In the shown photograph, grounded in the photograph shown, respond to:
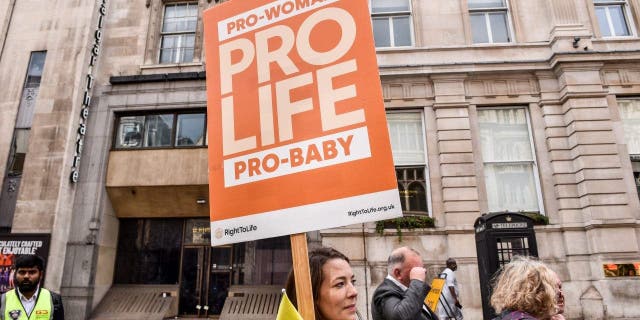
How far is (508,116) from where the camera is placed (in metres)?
12.2

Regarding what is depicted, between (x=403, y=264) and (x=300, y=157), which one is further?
(x=403, y=264)

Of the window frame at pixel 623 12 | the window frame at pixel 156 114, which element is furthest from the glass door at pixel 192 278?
the window frame at pixel 623 12

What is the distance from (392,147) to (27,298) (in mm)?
9795

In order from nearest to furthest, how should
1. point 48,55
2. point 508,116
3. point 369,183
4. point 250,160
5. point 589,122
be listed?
1. point 369,183
2. point 250,160
3. point 589,122
4. point 508,116
5. point 48,55

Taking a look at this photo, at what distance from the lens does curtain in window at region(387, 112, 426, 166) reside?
12.0 metres

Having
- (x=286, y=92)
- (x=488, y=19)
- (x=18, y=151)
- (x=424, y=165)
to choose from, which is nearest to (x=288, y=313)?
(x=286, y=92)

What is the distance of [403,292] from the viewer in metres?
3.97

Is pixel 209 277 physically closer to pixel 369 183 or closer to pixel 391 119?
pixel 391 119

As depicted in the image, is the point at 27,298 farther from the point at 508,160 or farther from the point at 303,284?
the point at 508,160

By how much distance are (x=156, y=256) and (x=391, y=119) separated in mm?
8917

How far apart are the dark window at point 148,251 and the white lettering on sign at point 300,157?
36.8 feet

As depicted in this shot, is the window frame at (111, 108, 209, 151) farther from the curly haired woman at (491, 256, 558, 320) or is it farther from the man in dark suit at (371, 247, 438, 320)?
the curly haired woman at (491, 256, 558, 320)

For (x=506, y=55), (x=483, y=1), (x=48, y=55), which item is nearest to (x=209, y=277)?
(x=48, y=55)

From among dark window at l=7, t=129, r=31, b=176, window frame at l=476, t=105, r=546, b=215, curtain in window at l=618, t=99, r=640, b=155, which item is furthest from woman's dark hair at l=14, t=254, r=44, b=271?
curtain in window at l=618, t=99, r=640, b=155
